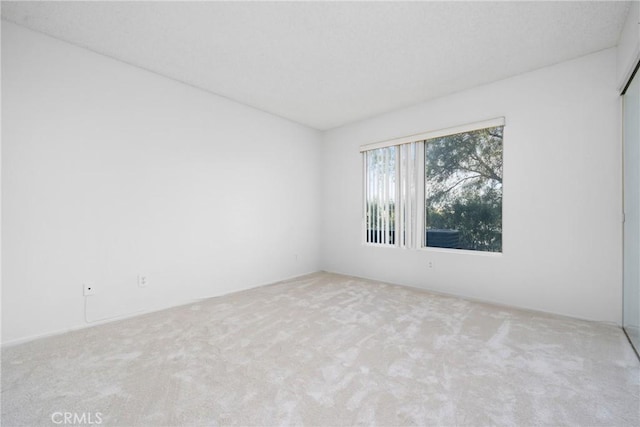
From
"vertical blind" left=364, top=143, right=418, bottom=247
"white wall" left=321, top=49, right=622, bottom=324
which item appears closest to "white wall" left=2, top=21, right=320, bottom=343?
"vertical blind" left=364, top=143, right=418, bottom=247

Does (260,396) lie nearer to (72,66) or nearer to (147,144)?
(147,144)

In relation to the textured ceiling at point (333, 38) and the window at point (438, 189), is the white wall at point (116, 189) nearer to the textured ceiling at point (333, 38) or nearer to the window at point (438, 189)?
the textured ceiling at point (333, 38)

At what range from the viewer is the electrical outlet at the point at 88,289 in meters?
2.65

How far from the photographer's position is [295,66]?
2988 millimetres

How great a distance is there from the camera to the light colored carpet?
151cm

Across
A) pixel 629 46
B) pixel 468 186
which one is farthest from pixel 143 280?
pixel 629 46

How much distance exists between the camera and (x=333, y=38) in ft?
8.24

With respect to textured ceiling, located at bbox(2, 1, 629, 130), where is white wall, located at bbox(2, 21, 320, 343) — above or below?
below

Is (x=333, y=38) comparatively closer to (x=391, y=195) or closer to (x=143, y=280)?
(x=391, y=195)

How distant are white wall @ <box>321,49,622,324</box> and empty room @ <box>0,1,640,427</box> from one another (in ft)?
0.07

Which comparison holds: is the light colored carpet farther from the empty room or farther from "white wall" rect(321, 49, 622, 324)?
"white wall" rect(321, 49, 622, 324)

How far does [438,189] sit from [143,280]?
386cm

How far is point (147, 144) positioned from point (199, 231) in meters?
1.15

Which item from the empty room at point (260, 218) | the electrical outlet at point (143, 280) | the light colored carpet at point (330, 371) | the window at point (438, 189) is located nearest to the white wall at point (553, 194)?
the empty room at point (260, 218)
